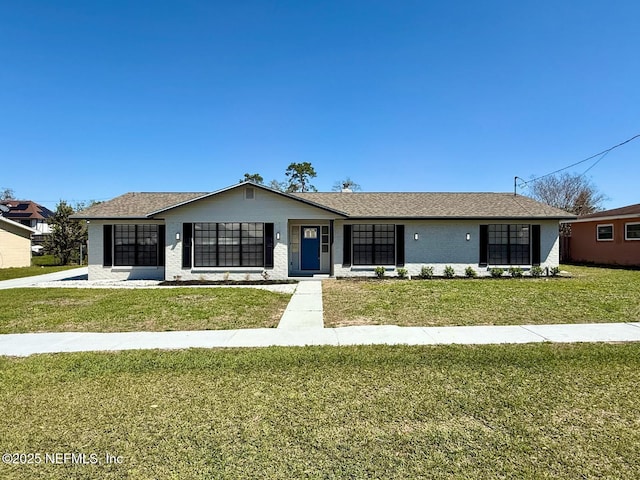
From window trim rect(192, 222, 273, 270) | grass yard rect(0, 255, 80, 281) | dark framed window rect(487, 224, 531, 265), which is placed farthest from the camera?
grass yard rect(0, 255, 80, 281)

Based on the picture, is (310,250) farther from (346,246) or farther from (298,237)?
(346,246)

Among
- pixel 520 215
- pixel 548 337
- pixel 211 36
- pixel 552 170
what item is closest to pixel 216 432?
pixel 548 337

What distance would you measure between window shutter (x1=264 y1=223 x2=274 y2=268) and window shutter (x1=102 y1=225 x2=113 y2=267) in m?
7.07

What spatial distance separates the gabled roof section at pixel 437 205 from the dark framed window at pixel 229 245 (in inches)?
170

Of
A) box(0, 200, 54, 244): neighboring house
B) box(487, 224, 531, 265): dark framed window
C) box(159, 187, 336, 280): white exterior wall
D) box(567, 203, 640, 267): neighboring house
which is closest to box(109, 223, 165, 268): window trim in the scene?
box(159, 187, 336, 280): white exterior wall

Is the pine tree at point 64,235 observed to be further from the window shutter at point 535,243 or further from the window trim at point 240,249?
the window shutter at point 535,243

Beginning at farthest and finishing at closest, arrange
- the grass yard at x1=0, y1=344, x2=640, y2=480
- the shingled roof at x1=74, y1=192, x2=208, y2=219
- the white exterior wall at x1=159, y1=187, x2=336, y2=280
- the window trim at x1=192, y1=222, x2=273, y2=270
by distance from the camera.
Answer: the shingled roof at x1=74, y1=192, x2=208, y2=219 < the window trim at x1=192, y1=222, x2=273, y2=270 < the white exterior wall at x1=159, y1=187, x2=336, y2=280 < the grass yard at x1=0, y1=344, x2=640, y2=480

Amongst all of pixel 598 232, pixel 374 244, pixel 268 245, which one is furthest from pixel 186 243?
pixel 598 232

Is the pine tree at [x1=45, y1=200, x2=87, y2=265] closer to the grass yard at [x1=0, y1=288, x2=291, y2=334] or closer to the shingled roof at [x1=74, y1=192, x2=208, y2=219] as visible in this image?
the shingled roof at [x1=74, y1=192, x2=208, y2=219]

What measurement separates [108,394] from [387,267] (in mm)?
12810

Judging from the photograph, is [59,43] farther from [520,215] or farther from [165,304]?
[520,215]

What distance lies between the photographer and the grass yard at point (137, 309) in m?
7.39

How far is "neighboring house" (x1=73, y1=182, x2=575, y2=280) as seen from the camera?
14555 millimetres

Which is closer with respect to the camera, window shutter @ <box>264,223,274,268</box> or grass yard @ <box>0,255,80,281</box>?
window shutter @ <box>264,223,274,268</box>
